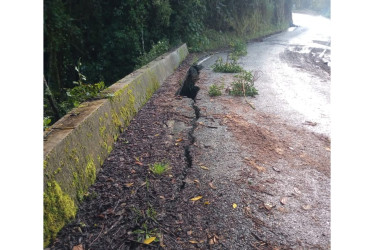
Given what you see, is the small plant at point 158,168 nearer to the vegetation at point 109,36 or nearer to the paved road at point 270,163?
the paved road at point 270,163

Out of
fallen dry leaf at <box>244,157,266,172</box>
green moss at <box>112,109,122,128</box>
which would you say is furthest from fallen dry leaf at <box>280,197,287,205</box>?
green moss at <box>112,109,122,128</box>

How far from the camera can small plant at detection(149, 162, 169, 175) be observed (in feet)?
8.95

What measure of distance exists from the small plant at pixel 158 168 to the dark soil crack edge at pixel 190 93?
18cm

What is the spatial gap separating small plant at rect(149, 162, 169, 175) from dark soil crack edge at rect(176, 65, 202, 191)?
0.18 m

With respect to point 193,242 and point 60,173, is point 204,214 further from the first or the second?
point 60,173

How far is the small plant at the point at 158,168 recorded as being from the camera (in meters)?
2.73

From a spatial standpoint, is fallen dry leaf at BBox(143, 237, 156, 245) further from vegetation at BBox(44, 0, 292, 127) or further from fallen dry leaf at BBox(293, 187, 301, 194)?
vegetation at BBox(44, 0, 292, 127)

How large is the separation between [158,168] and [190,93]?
124 inches

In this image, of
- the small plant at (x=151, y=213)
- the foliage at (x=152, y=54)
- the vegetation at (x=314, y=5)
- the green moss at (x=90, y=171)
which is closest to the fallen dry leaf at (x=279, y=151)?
the small plant at (x=151, y=213)

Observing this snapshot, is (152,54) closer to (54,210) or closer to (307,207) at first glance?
(307,207)

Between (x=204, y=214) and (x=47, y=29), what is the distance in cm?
645

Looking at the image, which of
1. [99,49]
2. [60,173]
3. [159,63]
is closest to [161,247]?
[60,173]

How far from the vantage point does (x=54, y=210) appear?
1.91m

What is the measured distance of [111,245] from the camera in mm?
1915
